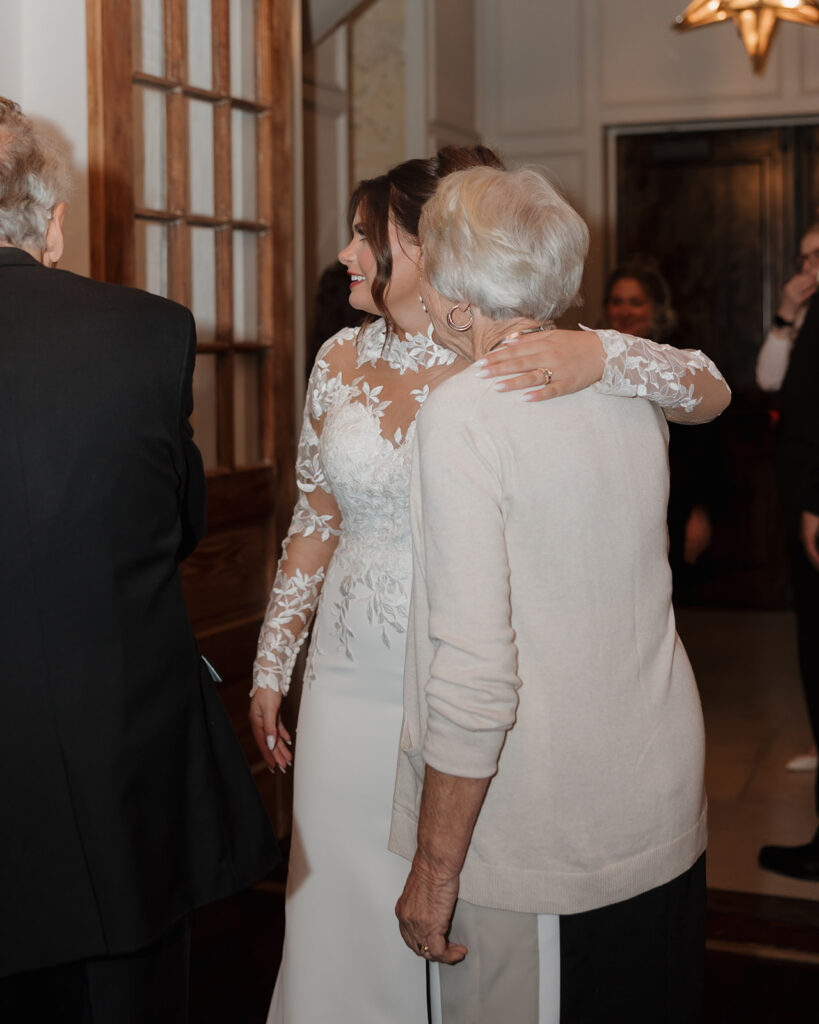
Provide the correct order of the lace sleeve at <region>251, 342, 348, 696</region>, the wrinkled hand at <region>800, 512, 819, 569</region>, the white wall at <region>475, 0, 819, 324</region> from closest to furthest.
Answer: the lace sleeve at <region>251, 342, 348, 696</region> < the wrinkled hand at <region>800, 512, 819, 569</region> < the white wall at <region>475, 0, 819, 324</region>

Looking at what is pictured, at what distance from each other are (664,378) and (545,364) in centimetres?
21

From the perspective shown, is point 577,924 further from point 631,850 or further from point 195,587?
point 195,587

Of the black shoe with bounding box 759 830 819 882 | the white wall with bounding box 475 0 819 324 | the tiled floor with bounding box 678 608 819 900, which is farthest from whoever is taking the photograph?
the white wall with bounding box 475 0 819 324

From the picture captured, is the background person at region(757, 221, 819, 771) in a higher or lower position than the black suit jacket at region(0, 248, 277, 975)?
higher

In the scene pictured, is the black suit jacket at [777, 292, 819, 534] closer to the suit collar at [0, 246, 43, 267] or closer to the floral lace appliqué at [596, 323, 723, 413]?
the floral lace appliqué at [596, 323, 723, 413]

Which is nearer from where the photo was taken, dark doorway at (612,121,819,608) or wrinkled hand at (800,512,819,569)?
wrinkled hand at (800,512,819,569)

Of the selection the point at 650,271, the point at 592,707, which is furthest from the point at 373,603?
the point at 650,271

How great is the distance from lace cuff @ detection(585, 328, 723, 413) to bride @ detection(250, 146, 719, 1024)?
1.84 feet

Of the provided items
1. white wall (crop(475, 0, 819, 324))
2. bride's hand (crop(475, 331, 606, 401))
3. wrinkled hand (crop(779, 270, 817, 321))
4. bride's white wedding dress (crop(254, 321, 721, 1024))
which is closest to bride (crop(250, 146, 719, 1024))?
bride's white wedding dress (crop(254, 321, 721, 1024))

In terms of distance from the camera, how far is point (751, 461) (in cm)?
712

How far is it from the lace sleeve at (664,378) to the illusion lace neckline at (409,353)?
21.0 inches

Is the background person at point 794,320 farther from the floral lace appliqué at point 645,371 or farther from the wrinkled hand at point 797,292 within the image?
the floral lace appliqué at point 645,371

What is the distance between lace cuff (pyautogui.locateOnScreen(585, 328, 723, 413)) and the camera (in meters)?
1.48

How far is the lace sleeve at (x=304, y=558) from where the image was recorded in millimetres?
2227
